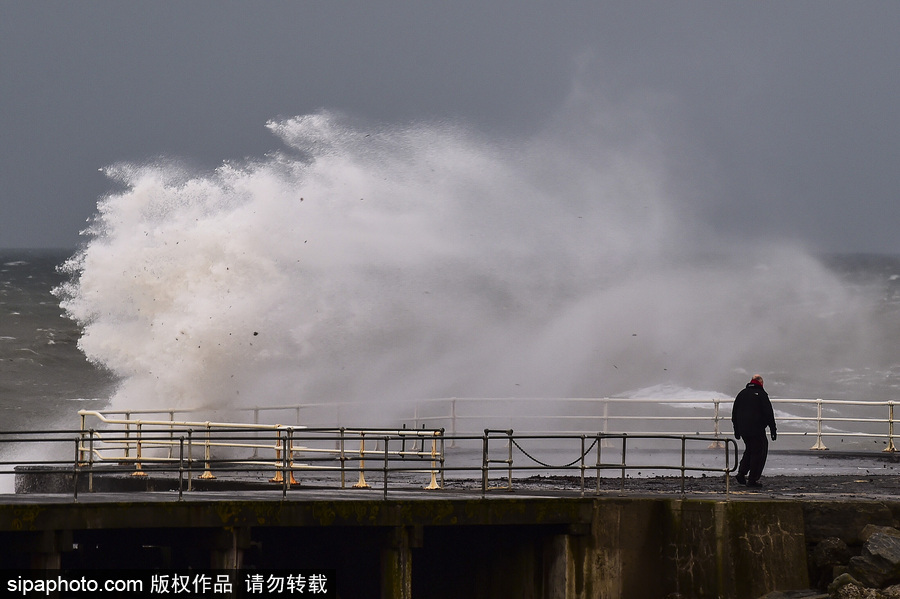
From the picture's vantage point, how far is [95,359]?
31094 millimetres

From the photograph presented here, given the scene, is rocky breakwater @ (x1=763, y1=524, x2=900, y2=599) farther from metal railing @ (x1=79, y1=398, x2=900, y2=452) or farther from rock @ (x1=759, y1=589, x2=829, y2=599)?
metal railing @ (x1=79, y1=398, x2=900, y2=452)

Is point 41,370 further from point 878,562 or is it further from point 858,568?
point 878,562

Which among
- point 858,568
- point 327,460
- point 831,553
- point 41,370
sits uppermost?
point 41,370

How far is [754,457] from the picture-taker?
59.0ft

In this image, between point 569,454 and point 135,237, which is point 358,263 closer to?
point 135,237

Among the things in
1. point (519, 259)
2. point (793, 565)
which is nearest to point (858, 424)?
point (519, 259)

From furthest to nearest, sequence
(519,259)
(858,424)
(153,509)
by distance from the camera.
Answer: (858,424) < (519,259) < (153,509)

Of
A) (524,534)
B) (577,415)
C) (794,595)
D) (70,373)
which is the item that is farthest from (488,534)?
(70,373)

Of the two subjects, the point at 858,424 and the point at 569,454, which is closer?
the point at 569,454

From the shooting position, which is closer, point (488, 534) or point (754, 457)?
point (488, 534)

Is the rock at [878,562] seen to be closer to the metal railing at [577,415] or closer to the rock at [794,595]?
the rock at [794,595]

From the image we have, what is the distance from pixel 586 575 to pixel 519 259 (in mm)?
26889

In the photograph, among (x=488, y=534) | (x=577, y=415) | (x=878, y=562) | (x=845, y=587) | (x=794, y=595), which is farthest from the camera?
(x=577, y=415)

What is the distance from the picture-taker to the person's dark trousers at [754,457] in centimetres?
1791
